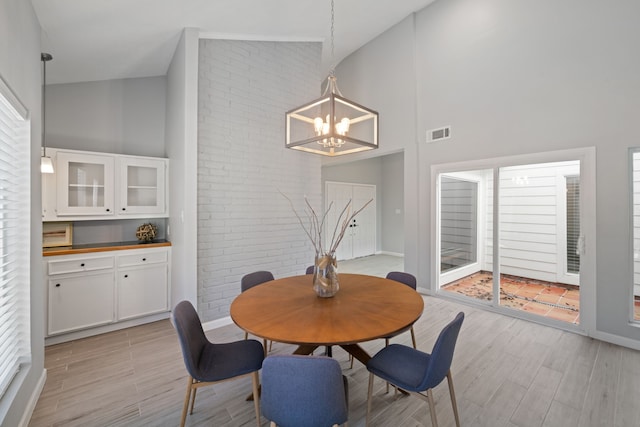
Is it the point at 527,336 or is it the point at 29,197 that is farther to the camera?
the point at 527,336

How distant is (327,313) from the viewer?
164 centimetres

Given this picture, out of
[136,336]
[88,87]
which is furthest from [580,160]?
[88,87]

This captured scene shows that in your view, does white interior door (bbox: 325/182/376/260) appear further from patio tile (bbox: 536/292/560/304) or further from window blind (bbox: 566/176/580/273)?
window blind (bbox: 566/176/580/273)

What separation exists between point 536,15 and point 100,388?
5.66 m

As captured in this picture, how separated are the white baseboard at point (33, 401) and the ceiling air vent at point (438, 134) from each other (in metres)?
4.92

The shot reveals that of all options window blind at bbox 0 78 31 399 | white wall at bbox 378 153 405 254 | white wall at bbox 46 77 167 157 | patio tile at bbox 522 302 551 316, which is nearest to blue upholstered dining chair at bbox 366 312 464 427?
window blind at bbox 0 78 31 399

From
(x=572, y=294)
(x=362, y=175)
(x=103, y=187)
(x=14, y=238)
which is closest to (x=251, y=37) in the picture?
(x=103, y=187)

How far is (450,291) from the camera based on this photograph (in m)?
4.15

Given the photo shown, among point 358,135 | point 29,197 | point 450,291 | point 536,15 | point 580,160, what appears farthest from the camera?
point 358,135

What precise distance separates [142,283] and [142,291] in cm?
9

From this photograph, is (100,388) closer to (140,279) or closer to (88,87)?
(140,279)

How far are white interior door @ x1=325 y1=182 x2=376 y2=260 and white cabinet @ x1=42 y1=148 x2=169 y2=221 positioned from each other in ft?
13.0

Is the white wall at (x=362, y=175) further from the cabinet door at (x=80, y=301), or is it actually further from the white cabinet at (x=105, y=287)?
the cabinet door at (x=80, y=301)

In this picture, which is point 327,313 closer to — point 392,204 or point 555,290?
point 555,290
